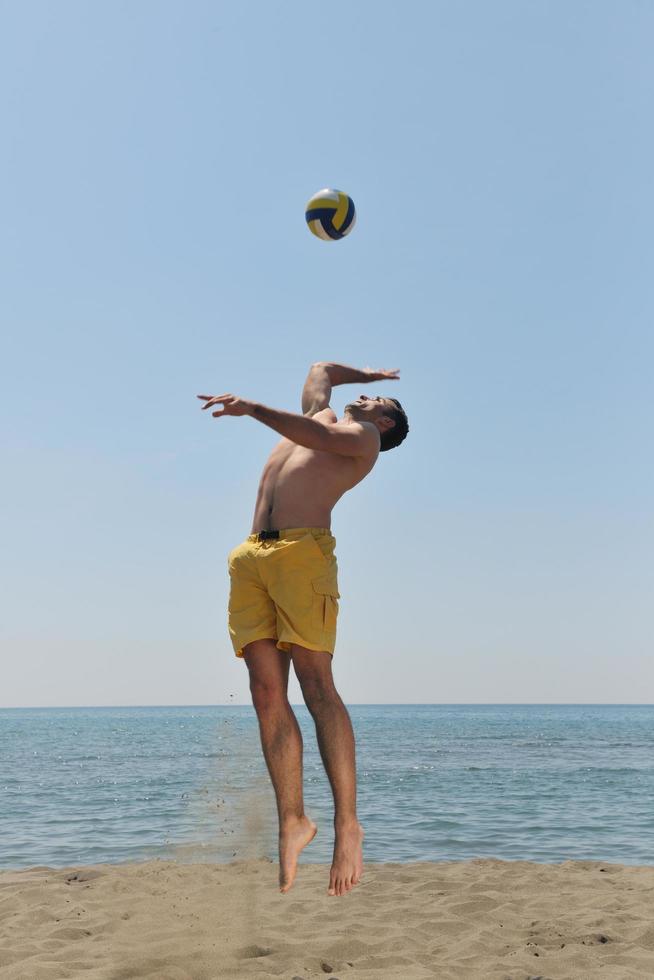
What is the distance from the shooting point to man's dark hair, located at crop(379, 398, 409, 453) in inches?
226

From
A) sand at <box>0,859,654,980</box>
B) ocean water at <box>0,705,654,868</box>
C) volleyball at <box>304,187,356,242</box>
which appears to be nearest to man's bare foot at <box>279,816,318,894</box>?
sand at <box>0,859,654,980</box>

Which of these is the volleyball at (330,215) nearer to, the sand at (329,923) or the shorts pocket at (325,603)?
the shorts pocket at (325,603)

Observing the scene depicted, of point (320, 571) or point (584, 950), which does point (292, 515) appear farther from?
point (584, 950)

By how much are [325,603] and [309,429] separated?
97cm

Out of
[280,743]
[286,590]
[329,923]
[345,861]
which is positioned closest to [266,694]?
[280,743]

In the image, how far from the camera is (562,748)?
135ft

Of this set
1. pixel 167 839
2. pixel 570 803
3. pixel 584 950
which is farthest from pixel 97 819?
pixel 584 950

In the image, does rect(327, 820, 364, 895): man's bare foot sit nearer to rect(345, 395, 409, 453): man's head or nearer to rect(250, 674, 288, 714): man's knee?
rect(250, 674, 288, 714): man's knee

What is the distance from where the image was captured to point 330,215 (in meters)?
6.27

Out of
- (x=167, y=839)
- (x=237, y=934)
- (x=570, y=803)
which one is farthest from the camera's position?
(x=570, y=803)

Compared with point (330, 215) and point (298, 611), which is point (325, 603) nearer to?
point (298, 611)

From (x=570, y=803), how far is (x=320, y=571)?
50.9ft

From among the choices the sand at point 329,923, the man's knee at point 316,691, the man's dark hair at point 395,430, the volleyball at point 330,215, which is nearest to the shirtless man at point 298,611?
the man's knee at point 316,691

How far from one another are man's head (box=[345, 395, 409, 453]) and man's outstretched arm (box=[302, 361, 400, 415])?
203 millimetres
